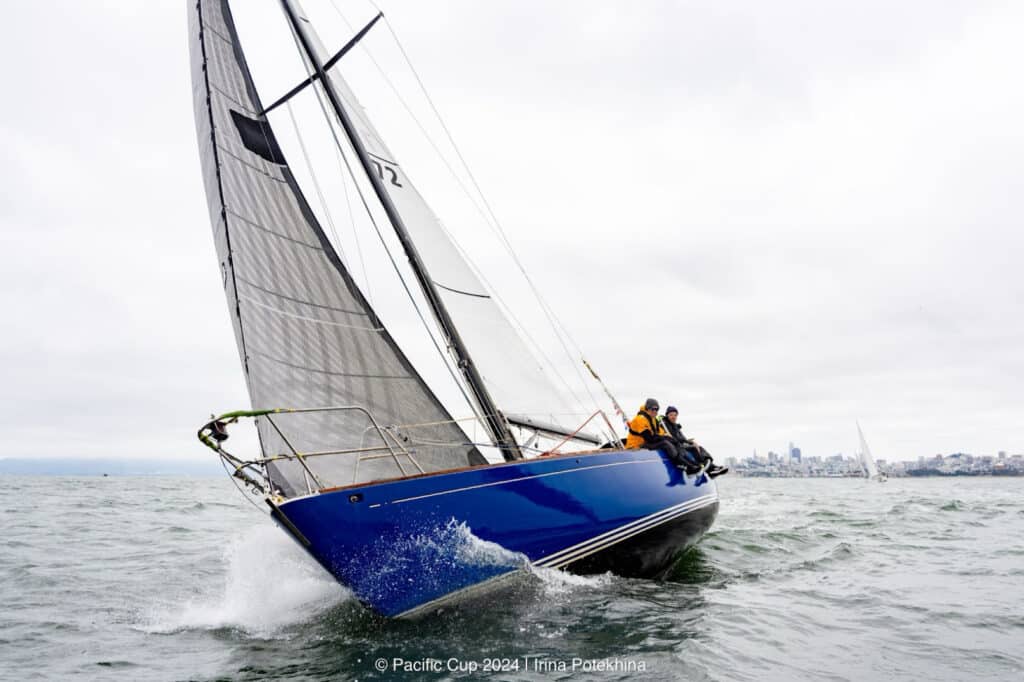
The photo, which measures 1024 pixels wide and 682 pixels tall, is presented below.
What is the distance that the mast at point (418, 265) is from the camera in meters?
7.55

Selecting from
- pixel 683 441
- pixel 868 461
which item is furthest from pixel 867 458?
pixel 683 441

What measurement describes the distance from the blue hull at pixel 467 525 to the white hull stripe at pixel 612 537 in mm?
12

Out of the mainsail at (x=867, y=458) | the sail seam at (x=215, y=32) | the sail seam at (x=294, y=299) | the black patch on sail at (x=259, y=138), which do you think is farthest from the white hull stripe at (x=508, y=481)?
the mainsail at (x=867, y=458)

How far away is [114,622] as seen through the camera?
6004 millimetres

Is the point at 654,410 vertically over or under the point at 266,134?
under

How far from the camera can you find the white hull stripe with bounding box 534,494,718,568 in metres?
6.25

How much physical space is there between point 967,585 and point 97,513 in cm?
1842

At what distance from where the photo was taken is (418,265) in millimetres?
7766

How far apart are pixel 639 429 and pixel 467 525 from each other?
3.21 meters

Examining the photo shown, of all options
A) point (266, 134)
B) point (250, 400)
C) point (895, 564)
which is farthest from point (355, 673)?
point (895, 564)

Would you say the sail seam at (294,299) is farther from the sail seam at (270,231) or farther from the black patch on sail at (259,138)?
the black patch on sail at (259,138)

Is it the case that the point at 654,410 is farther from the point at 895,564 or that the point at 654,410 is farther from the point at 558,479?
the point at 895,564

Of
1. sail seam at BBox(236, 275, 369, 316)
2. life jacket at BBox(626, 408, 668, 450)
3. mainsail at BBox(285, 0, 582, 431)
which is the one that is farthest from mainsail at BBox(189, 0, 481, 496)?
life jacket at BBox(626, 408, 668, 450)

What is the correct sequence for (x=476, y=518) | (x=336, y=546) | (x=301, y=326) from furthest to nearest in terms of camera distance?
(x=301, y=326) < (x=476, y=518) < (x=336, y=546)
